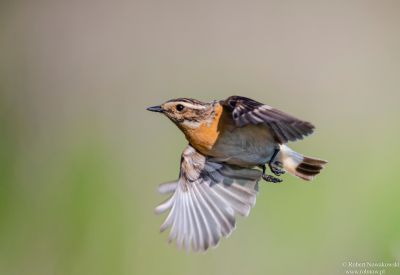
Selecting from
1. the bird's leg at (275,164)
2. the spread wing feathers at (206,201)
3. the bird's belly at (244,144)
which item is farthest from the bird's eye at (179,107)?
the bird's leg at (275,164)

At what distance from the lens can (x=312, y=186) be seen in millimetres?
8672

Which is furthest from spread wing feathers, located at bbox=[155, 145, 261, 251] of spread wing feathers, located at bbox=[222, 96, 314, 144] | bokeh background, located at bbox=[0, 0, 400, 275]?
bokeh background, located at bbox=[0, 0, 400, 275]

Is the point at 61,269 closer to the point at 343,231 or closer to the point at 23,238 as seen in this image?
the point at 23,238

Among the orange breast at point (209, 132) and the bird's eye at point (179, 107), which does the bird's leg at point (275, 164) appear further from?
the bird's eye at point (179, 107)

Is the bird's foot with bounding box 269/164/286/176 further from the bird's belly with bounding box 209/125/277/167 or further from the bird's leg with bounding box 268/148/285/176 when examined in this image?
the bird's belly with bounding box 209/125/277/167

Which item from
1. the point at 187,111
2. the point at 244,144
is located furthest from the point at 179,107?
the point at 244,144

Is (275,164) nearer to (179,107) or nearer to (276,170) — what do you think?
(276,170)

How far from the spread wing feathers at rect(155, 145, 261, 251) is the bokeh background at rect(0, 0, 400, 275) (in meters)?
1.11

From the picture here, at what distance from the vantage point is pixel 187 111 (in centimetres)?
610

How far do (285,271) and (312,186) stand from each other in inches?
57.3

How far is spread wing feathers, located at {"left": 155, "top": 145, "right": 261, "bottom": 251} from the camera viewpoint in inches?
252

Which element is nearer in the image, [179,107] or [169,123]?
[179,107]

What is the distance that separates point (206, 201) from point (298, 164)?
0.83 metres

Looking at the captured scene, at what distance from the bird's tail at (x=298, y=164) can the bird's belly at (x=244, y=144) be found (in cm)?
49
